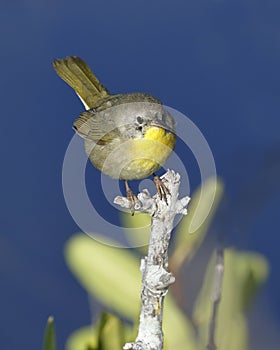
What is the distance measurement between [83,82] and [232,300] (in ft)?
Result: 1.58

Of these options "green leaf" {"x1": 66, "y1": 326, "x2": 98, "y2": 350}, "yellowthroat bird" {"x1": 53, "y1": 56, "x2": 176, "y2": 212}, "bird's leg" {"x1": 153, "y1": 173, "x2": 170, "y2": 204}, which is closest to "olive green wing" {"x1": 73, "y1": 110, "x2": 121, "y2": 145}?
"yellowthroat bird" {"x1": 53, "y1": 56, "x2": 176, "y2": 212}

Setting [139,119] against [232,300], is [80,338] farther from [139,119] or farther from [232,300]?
[139,119]

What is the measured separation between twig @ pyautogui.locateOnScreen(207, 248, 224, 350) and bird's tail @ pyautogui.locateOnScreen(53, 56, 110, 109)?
1.26ft

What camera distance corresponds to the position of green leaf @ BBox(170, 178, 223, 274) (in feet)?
4.39

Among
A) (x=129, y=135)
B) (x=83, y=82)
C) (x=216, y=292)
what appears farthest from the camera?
(x=216, y=292)

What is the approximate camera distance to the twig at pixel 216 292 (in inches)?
51.7

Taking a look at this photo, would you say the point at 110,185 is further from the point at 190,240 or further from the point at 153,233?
the point at 190,240

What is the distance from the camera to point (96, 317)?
4.66 ft

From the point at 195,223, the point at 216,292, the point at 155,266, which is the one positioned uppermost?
the point at 195,223

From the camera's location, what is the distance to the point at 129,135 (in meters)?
0.98

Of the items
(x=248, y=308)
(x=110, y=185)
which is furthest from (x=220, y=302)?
(x=110, y=185)

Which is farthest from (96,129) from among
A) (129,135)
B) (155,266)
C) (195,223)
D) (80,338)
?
(80,338)

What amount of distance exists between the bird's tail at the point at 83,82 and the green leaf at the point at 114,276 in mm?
349

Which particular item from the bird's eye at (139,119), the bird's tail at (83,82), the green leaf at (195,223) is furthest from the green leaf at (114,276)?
the bird's eye at (139,119)
